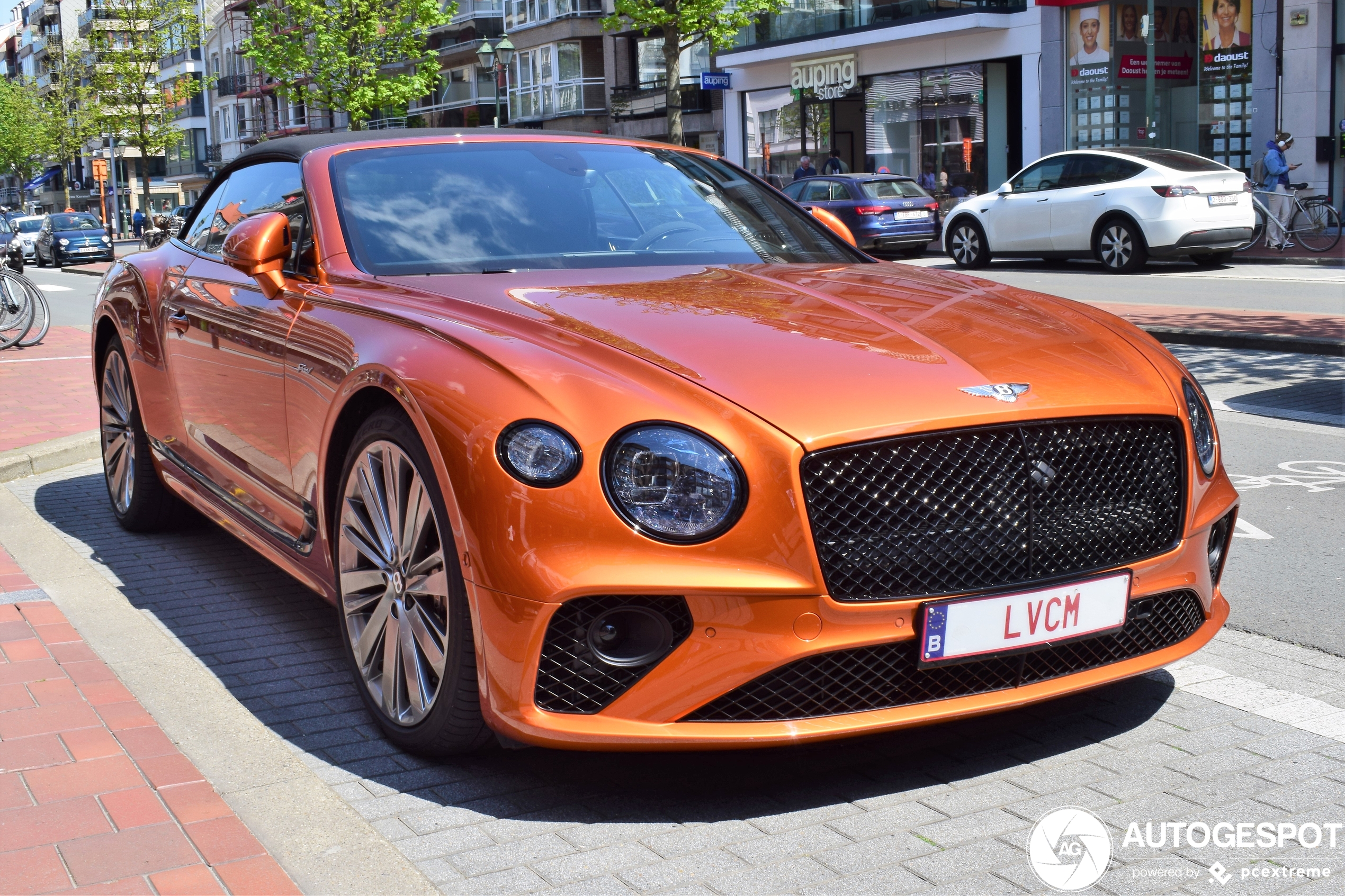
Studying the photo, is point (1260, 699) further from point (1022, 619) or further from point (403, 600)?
point (403, 600)

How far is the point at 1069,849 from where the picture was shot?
2.82 meters

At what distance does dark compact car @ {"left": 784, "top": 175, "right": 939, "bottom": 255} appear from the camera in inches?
970

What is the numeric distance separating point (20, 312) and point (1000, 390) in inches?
516

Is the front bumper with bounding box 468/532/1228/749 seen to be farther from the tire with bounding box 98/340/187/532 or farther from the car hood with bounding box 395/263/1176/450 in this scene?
the tire with bounding box 98/340/187/532

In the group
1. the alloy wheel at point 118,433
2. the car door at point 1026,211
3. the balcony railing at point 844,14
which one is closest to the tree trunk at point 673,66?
the balcony railing at point 844,14

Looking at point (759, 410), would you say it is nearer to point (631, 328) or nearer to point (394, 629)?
point (631, 328)

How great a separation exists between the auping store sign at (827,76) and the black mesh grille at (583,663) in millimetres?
34399

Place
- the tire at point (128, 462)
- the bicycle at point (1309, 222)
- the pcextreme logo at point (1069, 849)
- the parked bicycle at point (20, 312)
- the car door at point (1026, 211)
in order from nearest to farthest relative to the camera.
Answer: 1. the pcextreme logo at point (1069, 849)
2. the tire at point (128, 462)
3. the parked bicycle at point (20, 312)
4. the car door at point (1026, 211)
5. the bicycle at point (1309, 222)

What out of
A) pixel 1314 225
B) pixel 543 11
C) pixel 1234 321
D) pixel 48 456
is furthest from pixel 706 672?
pixel 543 11

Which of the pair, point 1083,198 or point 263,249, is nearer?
point 263,249

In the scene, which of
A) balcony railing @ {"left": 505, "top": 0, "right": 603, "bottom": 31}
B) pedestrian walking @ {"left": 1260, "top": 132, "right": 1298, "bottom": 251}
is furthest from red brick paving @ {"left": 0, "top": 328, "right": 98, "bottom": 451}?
balcony railing @ {"left": 505, "top": 0, "right": 603, "bottom": 31}

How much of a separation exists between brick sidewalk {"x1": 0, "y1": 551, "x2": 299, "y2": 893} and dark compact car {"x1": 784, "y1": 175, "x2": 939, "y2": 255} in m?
21.2

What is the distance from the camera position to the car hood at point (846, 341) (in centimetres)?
296

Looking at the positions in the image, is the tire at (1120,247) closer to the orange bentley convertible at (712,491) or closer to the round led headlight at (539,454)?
the orange bentley convertible at (712,491)
